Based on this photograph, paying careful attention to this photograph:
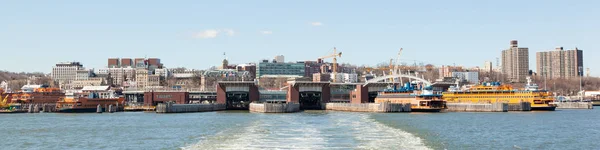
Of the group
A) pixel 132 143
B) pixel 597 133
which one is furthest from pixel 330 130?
pixel 597 133

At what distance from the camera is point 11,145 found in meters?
50.6

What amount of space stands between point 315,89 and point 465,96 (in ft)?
84.9

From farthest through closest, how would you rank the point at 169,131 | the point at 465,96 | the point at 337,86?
the point at 337,86, the point at 465,96, the point at 169,131

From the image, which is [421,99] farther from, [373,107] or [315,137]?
[315,137]

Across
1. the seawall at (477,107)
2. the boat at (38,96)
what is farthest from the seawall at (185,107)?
the seawall at (477,107)

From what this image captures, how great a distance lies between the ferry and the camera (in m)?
113

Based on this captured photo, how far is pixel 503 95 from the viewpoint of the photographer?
117000 millimetres

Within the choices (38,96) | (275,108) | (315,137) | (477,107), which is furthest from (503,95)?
(38,96)

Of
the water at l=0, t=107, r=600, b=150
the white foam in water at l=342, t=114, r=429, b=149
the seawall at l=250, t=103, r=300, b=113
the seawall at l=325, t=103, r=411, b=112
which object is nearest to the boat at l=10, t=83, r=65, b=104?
the seawall at l=250, t=103, r=300, b=113

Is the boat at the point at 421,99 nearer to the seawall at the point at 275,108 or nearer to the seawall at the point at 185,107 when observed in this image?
the seawall at the point at 275,108

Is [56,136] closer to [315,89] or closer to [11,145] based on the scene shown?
[11,145]

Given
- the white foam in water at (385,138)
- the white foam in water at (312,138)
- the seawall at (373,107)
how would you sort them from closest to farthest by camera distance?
the white foam in water at (385,138) < the white foam in water at (312,138) < the seawall at (373,107)

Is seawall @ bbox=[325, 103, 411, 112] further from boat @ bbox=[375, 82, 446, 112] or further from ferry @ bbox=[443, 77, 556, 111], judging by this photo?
ferry @ bbox=[443, 77, 556, 111]

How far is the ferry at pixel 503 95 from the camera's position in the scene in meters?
113
